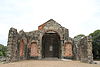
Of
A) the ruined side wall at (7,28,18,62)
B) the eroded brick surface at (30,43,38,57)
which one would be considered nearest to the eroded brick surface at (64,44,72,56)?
the eroded brick surface at (30,43,38,57)

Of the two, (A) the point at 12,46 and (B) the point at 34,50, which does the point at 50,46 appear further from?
(A) the point at 12,46

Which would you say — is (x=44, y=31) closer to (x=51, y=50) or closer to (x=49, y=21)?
(x=49, y=21)

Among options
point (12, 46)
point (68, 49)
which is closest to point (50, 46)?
point (68, 49)

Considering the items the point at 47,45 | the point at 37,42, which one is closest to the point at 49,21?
the point at 37,42

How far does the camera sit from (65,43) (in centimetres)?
2580

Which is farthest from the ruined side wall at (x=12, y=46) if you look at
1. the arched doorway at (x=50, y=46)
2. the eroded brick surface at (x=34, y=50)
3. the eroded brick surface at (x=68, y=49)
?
the arched doorway at (x=50, y=46)

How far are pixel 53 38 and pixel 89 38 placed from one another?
12.8 m

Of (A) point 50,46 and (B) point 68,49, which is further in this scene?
(A) point 50,46

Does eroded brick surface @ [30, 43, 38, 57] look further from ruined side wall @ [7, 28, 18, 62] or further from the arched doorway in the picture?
ruined side wall @ [7, 28, 18, 62]

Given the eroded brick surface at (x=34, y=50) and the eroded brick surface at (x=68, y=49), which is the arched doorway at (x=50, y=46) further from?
the eroded brick surface at (x=34, y=50)

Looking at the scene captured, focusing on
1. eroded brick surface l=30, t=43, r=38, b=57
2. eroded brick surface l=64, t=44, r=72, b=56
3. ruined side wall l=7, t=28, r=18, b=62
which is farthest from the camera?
eroded brick surface l=64, t=44, r=72, b=56

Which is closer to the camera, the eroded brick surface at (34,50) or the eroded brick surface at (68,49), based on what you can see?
the eroded brick surface at (34,50)

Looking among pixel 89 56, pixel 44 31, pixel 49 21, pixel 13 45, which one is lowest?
pixel 89 56

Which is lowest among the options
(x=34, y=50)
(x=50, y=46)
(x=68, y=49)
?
(x=34, y=50)
